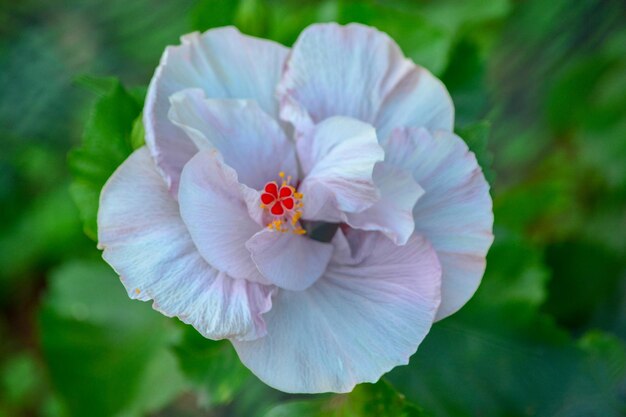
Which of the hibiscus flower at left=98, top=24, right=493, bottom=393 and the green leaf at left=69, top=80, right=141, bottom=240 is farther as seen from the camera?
the green leaf at left=69, top=80, right=141, bottom=240

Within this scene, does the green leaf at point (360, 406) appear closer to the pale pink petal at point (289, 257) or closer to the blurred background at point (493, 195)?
the blurred background at point (493, 195)

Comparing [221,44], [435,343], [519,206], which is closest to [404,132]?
[221,44]

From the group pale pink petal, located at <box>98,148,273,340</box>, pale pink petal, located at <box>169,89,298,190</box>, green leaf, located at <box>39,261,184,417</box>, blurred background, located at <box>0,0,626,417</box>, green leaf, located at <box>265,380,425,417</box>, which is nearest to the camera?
pale pink petal, located at <box>98,148,273,340</box>

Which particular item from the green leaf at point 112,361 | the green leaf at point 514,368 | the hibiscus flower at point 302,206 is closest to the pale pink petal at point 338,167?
the hibiscus flower at point 302,206

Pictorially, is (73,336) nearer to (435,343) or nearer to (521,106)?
(435,343)

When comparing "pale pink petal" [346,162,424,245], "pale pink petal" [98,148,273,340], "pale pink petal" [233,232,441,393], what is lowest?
"pale pink petal" [233,232,441,393]

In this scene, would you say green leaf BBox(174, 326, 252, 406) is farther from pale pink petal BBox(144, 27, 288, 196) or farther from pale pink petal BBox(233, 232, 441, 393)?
pale pink petal BBox(144, 27, 288, 196)

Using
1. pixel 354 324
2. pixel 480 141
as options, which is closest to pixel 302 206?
pixel 354 324

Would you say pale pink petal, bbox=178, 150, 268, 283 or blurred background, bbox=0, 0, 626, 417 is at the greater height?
pale pink petal, bbox=178, 150, 268, 283

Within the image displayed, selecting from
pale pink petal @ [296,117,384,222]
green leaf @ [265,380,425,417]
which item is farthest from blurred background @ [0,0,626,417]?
pale pink petal @ [296,117,384,222]
